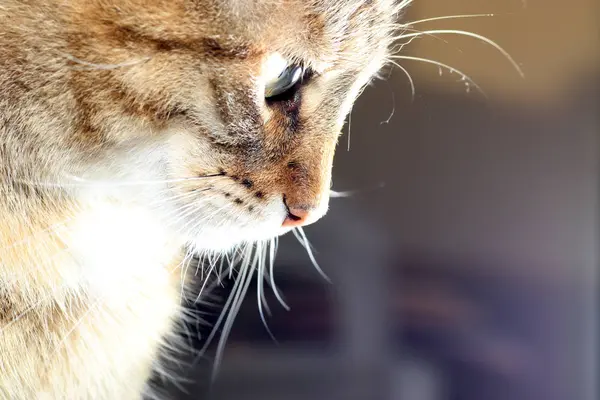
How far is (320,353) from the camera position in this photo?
84 centimetres

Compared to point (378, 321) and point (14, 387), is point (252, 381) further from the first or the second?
point (14, 387)

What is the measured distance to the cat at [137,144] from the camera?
1.42 feet

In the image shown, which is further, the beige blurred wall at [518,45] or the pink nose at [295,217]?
the beige blurred wall at [518,45]

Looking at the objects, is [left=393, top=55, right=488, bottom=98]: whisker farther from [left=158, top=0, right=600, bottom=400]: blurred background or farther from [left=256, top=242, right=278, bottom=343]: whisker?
[left=256, top=242, right=278, bottom=343]: whisker

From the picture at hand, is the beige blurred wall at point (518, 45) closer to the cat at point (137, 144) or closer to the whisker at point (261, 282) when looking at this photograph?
the cat at point (137, 144)

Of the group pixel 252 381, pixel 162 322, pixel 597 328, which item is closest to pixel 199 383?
pixel 252 381

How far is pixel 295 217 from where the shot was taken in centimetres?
53

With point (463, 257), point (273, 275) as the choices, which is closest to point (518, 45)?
point (463, 257)

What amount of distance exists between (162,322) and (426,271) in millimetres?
397

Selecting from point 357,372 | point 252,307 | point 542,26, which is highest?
point 542,26

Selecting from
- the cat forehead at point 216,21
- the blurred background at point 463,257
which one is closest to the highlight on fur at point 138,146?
the cat forehead at point 216,21

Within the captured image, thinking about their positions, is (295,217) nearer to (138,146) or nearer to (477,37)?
(138,146)

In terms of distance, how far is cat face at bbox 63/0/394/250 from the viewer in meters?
0.43

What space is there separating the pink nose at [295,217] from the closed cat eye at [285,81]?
10 centimetres
